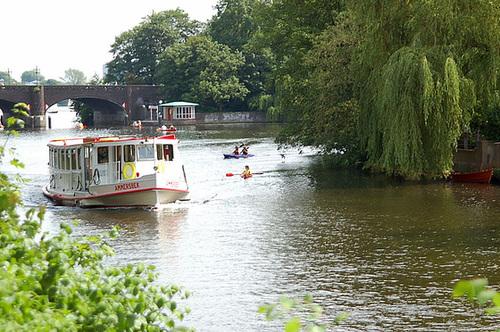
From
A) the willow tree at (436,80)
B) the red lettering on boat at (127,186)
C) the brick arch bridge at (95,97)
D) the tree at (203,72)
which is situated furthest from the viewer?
the tree at (203,72)

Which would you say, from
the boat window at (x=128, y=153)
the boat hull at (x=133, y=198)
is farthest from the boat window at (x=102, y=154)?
the boat hull at (x=133, y=198)

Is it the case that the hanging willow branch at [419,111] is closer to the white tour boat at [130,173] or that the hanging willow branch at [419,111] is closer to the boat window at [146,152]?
the white tour boat at [130,173]

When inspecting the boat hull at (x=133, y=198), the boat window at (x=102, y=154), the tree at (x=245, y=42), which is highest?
the tree at (x=245, y=42)

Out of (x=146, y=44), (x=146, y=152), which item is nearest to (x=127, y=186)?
(x=146, y=152)

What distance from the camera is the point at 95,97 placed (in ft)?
357

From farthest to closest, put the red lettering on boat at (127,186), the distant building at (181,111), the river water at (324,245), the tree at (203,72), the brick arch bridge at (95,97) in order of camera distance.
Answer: the distant building at (181,111)
the tree at (203,72)
the brick arch bridge at (95,97)
the red lettering on boat at (127,186)
the river water at (324,245)

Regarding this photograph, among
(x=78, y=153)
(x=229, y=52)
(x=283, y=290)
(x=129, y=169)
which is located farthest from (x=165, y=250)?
(x=229, y=52)

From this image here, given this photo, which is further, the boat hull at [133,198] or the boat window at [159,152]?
the boat window at [159,152]

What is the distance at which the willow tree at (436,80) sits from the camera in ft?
87.5

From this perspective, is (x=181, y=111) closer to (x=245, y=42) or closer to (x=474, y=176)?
(x=245, y=42)

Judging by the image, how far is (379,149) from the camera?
3148cm

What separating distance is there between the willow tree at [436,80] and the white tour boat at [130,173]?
8613mm

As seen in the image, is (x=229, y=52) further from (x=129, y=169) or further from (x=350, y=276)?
(x=350, y=276)

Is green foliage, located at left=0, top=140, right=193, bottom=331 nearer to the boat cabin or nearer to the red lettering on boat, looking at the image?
the red lettering on boat
